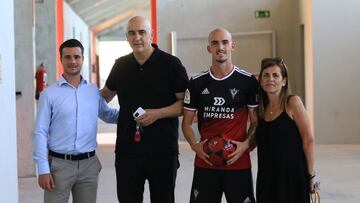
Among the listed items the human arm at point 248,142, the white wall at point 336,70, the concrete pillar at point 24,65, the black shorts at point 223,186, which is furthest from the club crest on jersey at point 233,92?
the white wall at point 336,70

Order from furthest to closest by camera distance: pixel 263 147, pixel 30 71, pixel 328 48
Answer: pixel 328 48
pixel 30 71
pixel 263 147

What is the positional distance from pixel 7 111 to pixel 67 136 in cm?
59

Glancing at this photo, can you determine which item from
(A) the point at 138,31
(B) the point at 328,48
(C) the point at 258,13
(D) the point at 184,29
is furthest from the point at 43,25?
(A) the point at 138,31

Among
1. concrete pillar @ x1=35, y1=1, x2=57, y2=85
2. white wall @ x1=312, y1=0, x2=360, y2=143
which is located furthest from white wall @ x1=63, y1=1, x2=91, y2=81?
white wall @ x1=312, y1=0, x2=360, y2=143

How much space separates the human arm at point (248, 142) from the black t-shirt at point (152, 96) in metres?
0.41

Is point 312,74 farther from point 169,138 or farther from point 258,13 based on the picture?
point 169,138

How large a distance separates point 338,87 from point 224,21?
287 centimetres

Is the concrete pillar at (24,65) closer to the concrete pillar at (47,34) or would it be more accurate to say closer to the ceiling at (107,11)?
the concrete pillar at (47,34)

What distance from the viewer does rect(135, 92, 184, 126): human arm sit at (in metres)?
3.13

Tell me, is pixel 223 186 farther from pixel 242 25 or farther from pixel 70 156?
pixel 242 25

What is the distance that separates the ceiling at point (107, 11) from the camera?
666 inches

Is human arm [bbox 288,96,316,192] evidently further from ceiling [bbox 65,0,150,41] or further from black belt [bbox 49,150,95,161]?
ceiling [bbox 65,0,150,41]

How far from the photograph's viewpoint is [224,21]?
1174 centimetres

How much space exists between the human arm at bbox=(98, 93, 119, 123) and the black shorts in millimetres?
719
